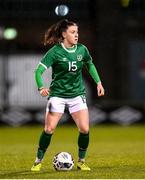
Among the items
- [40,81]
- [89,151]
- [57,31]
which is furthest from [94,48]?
[40,81]

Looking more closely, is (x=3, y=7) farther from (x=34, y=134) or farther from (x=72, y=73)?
(x=72, y=73)

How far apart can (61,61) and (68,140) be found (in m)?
9.77

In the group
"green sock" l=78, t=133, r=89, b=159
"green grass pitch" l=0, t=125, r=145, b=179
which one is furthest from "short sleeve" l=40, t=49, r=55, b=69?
"green grass pitch" l=0, t=125, r=145, b=179

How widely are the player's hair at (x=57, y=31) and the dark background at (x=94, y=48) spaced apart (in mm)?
16037

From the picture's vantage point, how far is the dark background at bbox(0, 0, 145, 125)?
101 ft

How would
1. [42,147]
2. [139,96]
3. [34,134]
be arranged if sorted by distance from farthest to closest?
[139,96]
[34,134]
[42,147]

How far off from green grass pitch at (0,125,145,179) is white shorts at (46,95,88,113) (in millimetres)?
978

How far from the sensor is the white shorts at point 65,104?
13070 millimetres

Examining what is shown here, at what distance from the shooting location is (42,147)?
516 inches

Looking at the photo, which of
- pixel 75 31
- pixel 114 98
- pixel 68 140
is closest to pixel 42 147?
pixel 75 31

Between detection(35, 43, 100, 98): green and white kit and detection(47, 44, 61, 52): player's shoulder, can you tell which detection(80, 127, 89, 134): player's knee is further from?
detection(47, 44, 61, 52): player's shoulder

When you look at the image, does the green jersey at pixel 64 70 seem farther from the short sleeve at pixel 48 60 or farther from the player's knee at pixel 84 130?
the player's knee at pixel 84 130

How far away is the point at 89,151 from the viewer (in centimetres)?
1820

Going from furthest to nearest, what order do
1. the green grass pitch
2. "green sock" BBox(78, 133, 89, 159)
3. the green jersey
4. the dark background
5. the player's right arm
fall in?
the dark background, "green sock" BBox(78, 133, 89, 159), the green jersey, the green grass pitch, the player's right arm
